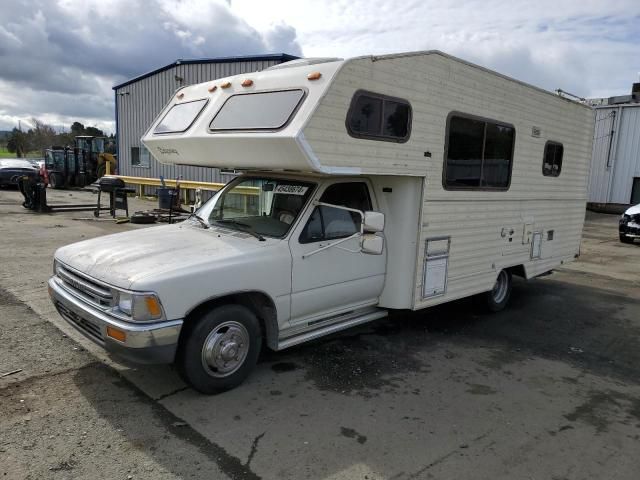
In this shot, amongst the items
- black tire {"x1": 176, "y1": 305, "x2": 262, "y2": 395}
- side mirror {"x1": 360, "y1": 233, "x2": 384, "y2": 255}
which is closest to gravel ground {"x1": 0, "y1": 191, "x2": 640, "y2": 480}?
black tire {"x1": 176, "y1": 305, "x2": 262, "y2": 395}

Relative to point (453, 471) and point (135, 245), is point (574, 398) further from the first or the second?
point (135, 245)

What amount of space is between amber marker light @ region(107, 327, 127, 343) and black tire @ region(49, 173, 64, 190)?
24068 mm

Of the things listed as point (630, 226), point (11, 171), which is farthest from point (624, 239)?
point (11, 171)

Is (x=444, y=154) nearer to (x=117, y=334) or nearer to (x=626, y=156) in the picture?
(x=117, y=334)

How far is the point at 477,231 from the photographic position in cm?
599

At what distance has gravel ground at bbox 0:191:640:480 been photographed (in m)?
3.19

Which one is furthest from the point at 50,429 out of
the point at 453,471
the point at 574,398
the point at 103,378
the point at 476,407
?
the point at 574,398

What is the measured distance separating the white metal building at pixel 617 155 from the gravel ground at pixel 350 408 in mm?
20129

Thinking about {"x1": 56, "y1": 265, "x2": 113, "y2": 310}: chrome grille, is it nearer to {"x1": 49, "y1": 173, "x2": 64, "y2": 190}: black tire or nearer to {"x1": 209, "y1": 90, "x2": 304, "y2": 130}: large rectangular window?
{"x1": 209, "y1": 90, "x2": 304, "y2": 130}: large rectangular window

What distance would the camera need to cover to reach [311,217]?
4508 mm

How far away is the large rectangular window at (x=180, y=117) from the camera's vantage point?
5.11m

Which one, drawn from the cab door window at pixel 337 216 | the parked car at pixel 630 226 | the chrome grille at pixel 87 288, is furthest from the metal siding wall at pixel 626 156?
the chrome grille at pixel 87 288

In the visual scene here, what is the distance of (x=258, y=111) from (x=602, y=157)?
24.3m

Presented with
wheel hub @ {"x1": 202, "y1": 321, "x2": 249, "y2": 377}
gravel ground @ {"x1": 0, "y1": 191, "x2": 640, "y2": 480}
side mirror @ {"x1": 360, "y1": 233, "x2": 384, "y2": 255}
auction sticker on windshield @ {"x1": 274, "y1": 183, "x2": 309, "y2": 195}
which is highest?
auction sticker on windshield @ {"x1": 274, "y1": 183, "x2": 309, "y2": 195}
